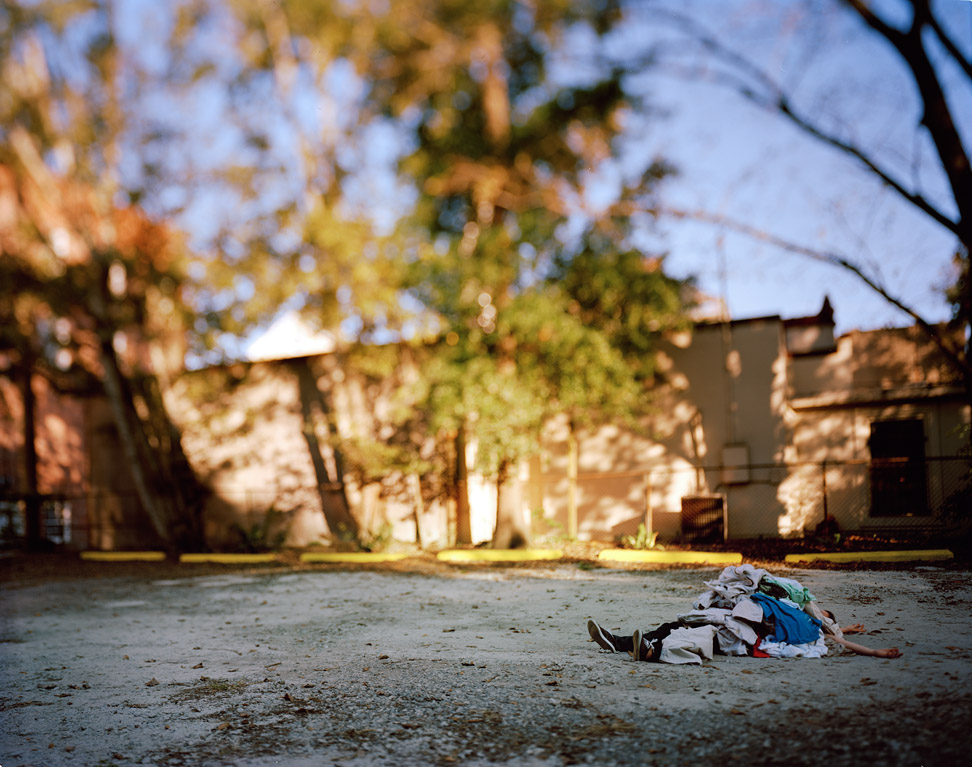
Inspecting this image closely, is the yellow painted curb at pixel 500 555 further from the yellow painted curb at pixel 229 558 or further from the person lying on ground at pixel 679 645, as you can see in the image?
the person lying on ground at pixel 679 645

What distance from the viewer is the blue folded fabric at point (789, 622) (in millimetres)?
6000

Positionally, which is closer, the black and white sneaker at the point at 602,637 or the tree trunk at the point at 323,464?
the black and white sneaker at the point at 602,637

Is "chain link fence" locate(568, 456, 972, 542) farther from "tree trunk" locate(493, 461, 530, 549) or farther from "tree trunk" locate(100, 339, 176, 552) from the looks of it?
"tree trunk" locate(100, 339, 176, 552)

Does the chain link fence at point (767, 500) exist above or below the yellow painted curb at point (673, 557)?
above

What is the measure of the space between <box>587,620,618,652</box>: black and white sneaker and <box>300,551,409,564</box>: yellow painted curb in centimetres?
870

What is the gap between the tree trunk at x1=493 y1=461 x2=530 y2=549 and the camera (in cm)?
1481

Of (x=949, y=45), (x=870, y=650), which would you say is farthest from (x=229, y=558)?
(x=949, y=45)

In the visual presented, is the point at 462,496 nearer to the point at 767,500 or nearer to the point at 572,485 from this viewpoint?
the point at 572,485

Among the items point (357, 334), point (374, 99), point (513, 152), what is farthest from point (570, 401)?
point (374, 99)

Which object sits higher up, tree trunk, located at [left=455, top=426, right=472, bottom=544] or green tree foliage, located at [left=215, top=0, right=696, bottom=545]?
green tree foliage, located at [left=215, top=0, right=696, bottom=545]

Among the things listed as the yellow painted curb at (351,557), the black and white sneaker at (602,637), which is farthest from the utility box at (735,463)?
the black and white sneaker at (602,637)

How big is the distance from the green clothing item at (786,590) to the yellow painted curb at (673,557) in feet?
18.8

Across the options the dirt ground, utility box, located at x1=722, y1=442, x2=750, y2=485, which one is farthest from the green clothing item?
utility box, located at x1=722, y1=442, x2=750, y2=485

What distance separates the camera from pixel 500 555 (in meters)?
14.0
